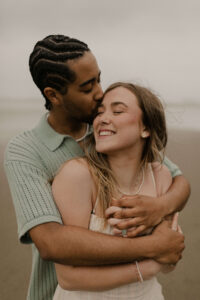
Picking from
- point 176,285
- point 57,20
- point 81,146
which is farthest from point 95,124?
point 176,285

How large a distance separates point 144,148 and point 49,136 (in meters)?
0.31

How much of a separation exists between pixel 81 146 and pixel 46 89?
0.22 metres

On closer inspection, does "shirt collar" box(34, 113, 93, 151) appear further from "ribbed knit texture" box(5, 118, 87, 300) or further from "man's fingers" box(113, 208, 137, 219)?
"man's fingers" box(113, 208, 137, 219)

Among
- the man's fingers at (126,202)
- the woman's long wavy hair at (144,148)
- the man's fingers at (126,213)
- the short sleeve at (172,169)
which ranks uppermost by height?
the woman's long wavy hair at (144,148)

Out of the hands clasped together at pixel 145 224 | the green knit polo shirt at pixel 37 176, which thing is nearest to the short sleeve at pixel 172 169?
the green knit polo shirt at pixel 37 176

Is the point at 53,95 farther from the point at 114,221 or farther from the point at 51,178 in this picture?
the point at 114,221

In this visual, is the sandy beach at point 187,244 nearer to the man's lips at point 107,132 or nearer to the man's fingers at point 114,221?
the man's lips at point 107,132

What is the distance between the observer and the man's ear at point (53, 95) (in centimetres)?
106

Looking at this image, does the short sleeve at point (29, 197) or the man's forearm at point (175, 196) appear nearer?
the short sleeve at point (29, 197)

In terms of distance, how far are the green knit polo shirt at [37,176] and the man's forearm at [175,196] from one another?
3.2 inches

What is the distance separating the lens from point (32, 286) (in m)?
1.07

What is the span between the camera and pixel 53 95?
108 centimetres

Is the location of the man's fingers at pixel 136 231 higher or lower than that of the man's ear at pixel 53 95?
lower

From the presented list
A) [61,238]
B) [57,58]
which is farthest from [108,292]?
[57,58]
